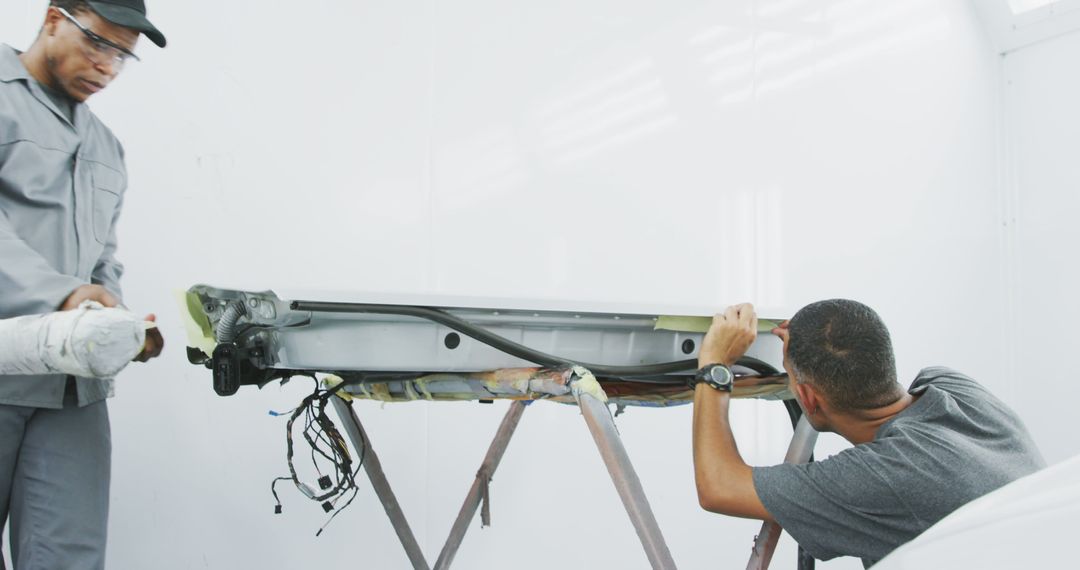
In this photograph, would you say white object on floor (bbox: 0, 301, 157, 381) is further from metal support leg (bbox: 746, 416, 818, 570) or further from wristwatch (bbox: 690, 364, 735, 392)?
metal support leg (bbox: 746, 416, 818, 570)

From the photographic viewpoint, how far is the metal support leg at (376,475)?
1.43 metres

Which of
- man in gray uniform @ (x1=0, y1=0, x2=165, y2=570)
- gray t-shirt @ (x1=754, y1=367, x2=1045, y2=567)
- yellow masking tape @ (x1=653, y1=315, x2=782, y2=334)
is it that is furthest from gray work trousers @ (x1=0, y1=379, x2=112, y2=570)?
gray t-shirt @ (x1=754, y1=367, x2=1045, y2=567)

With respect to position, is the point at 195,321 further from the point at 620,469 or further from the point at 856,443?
the point at 856,443

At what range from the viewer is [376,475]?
4.90 ft

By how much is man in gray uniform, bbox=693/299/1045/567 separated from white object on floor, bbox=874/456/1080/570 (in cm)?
30

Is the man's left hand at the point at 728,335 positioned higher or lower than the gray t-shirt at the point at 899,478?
higher

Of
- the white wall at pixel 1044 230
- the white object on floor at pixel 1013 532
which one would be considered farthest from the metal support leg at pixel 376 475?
the white wall at pixel 1044 230

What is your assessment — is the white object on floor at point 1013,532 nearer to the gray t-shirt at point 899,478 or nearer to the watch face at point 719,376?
the gray t-shirt at point 899,478

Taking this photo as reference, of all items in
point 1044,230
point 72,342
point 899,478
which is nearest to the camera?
point 72,342

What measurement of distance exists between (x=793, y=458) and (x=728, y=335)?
287 millimetres

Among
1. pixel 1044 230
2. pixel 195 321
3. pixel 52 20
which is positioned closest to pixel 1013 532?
pixel 195 321

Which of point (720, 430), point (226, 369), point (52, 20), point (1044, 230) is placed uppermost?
point (52, 20)

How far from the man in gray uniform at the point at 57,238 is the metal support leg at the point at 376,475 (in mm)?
397

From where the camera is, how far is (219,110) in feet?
5.52
